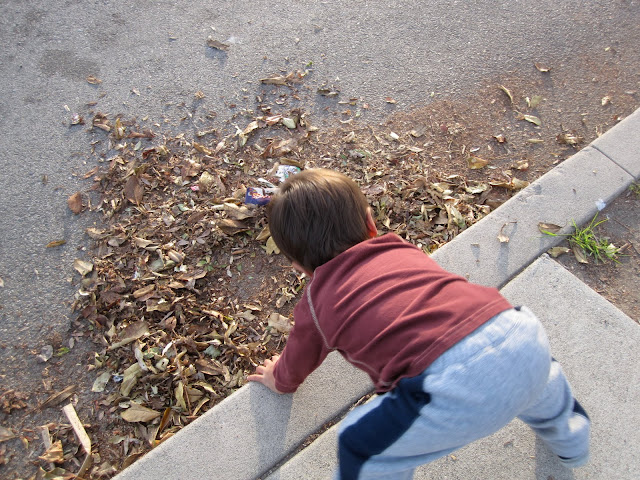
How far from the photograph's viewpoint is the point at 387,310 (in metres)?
1.49

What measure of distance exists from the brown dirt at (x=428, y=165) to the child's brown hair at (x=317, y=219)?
0.82 m

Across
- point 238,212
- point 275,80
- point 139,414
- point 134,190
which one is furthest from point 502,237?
point 134,190

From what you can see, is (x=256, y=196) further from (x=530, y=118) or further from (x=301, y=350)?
(x=530, y=118)

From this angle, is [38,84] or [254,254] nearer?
[254,254]

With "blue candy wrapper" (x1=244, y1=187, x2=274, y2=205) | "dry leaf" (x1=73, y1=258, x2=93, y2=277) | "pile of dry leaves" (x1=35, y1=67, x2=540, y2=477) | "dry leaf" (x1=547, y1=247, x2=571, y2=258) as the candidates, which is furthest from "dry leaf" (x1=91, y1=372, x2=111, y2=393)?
"dry leaf" (x1=547, y1=247, x2=571, y2=258)

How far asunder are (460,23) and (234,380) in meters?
3.49

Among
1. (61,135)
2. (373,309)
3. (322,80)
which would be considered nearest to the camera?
(373,309)

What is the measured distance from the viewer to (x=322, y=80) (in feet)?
11.4

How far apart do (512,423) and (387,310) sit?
107cm

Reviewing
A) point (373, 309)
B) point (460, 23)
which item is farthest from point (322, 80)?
point (373, 309)

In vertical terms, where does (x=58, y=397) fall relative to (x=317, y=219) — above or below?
below

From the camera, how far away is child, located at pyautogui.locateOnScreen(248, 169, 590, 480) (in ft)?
4.45

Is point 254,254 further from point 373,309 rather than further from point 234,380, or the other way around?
point 373,309

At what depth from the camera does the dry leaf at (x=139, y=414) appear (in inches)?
85.4
